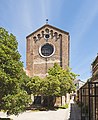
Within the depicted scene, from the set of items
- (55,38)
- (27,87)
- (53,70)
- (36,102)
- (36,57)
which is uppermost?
(55,38)

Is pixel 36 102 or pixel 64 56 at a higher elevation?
pixel 64 56

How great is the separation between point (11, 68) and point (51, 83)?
1560cm

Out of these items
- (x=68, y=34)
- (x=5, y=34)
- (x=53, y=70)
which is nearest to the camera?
(x=5, y=34)

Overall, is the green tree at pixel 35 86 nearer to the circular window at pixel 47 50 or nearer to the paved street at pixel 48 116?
the paved street at pixel 48 116

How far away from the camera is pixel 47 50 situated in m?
47.1

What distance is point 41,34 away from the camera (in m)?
47.7

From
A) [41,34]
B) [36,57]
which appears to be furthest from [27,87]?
[41,34]

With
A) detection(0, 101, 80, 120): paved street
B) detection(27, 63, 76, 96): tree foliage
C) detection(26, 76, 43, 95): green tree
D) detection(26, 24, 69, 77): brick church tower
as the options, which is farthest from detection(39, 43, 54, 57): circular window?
detection(0, 101, 80, 120): paved street

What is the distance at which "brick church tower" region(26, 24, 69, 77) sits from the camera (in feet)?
150

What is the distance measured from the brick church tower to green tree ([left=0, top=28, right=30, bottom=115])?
25.7 m

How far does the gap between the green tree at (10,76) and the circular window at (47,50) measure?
26365 millimetres

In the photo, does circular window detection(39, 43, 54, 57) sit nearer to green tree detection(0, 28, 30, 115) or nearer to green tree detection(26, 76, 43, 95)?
green tree detection(26, 76, 43, 95)

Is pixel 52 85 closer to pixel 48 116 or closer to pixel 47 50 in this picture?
pixel 48 116

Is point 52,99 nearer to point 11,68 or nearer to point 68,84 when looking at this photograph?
point 68,84
